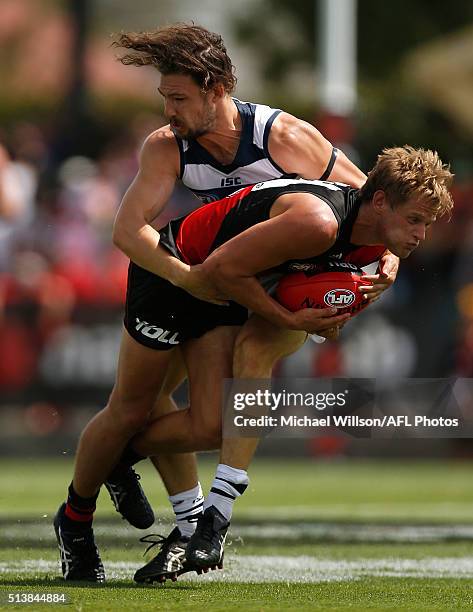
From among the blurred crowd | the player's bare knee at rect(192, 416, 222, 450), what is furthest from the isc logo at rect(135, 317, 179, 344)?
the blurred crowd

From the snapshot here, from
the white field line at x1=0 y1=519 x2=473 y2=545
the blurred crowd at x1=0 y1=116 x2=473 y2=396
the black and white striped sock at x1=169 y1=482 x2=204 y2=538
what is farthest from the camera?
the blurred crowd at x1=0 y1=116 x2=473 y2=396

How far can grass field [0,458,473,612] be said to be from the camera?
17.7 ft

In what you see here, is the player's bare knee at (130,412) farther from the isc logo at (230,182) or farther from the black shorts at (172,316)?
the isc logo at (230,182)

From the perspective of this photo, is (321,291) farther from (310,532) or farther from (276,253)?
(310,532)

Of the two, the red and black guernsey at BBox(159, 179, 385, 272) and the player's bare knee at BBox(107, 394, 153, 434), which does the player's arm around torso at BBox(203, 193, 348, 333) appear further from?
the player's bare knee at BBox(107, 394, 153, 434)

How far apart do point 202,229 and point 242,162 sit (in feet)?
1.13

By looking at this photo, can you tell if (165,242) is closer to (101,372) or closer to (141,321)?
(141,321)

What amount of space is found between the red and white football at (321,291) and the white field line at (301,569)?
45.1 inches

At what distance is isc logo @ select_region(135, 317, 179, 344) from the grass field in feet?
3.28

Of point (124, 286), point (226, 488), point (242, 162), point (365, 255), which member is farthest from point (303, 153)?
point (124, 286)

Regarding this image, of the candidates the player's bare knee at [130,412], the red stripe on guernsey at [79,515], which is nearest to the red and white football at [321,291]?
the player's bare knee at [130,412]

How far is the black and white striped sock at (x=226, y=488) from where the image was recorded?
5688 mm

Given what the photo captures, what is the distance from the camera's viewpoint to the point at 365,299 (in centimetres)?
584

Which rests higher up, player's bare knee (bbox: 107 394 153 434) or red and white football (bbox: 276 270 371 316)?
red and white football (bbox: 276 270 371 316)
